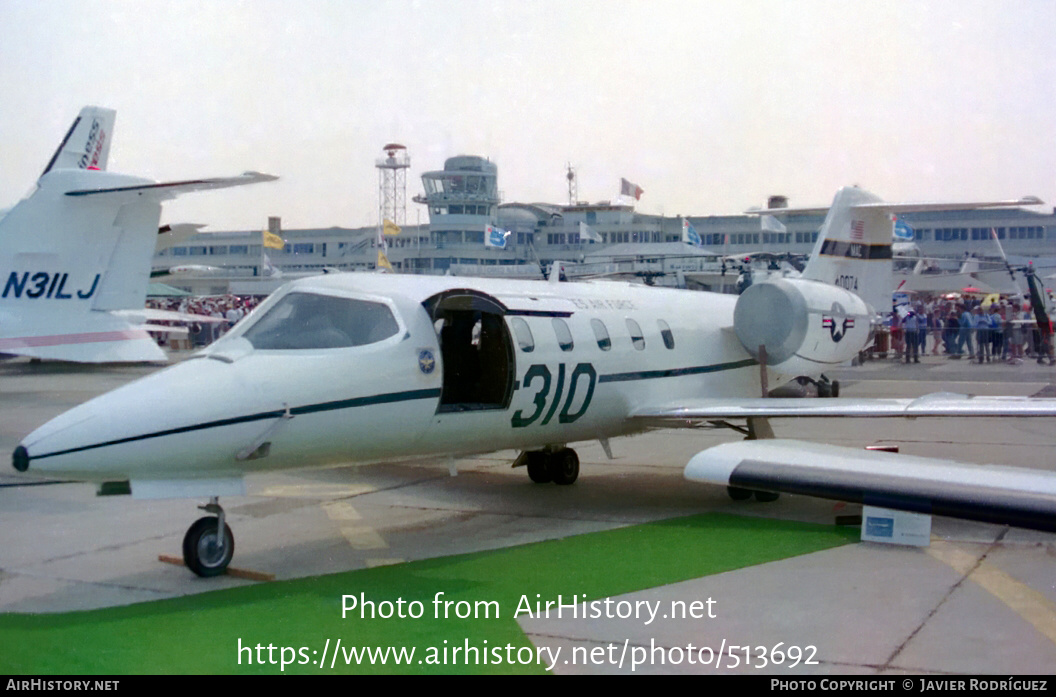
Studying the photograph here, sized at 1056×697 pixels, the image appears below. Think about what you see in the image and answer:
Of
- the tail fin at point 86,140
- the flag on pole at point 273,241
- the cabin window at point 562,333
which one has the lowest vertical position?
the cabin window at point 562,333

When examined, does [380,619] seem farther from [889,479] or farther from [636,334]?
[636,334]

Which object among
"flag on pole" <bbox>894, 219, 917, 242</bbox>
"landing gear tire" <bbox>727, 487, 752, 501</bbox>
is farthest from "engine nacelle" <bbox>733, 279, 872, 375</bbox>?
"flag on pole" <bbox>894, 219, 917, 242</bbox>

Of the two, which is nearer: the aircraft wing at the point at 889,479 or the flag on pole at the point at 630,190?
the aircraft wing at the point at 889,479

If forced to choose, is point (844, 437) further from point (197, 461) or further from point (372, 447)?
point (197, 461)

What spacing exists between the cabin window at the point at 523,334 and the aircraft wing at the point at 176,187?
416cm

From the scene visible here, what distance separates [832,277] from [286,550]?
8.71 meters

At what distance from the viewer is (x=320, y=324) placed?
7895 mm

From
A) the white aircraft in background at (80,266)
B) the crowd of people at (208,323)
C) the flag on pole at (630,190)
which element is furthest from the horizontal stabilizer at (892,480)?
the flag on pole at (630,190)

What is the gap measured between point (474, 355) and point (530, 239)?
7083 centimetres

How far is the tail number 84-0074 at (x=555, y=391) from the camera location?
940 centimetres

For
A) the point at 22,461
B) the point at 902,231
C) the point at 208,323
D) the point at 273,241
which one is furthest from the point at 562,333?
the point at 902,231

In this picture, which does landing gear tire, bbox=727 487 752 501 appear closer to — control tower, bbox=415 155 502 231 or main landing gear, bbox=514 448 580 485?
main landing gear, bbox=514 448 580 485

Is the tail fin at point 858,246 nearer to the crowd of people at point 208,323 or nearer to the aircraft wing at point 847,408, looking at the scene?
the aircraft wing at point 847,408

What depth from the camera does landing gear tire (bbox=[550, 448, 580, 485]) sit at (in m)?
11.5
